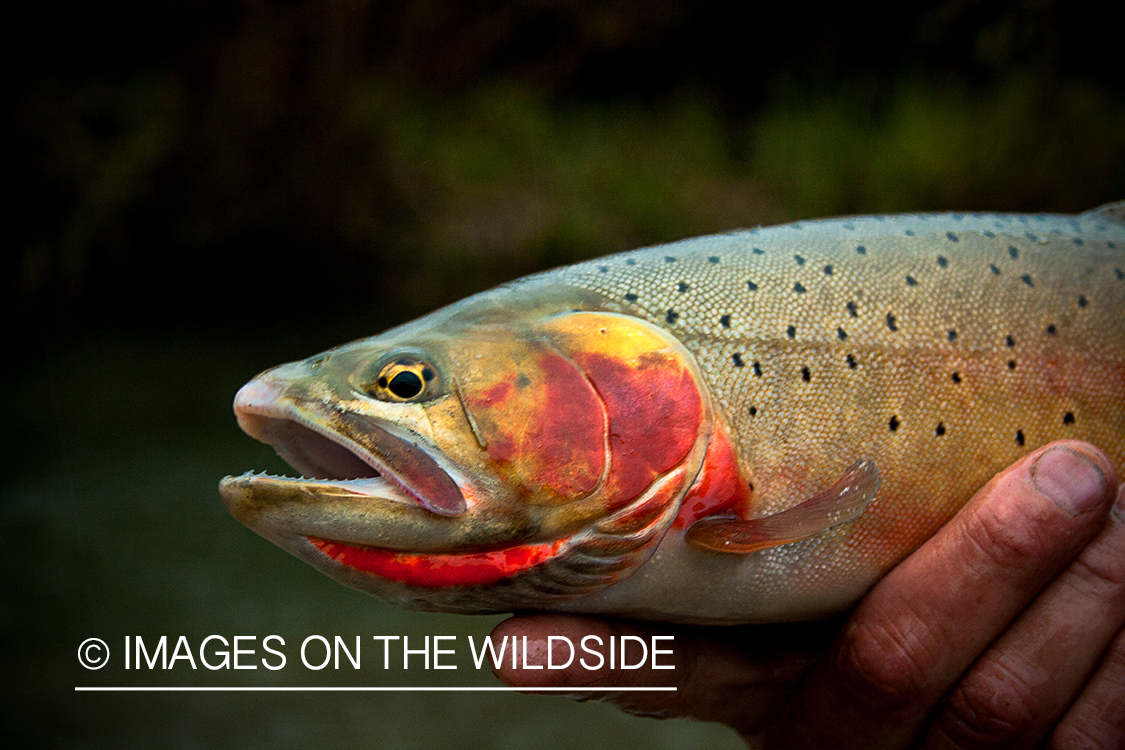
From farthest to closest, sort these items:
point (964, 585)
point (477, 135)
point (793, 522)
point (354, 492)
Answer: point (477, 135), point (964, 585), point (793, 522), point (354, 492)

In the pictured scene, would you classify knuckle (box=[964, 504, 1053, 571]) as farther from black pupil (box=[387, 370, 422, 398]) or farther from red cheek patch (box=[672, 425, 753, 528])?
black pupil (box=[387, 370, 422, 398])

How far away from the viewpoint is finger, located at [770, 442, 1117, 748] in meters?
0.91

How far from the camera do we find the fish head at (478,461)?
72 cm

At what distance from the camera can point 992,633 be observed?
0.97 meters

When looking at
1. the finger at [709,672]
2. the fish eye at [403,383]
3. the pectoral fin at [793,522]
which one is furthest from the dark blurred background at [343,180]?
the fish eye at [403,383]

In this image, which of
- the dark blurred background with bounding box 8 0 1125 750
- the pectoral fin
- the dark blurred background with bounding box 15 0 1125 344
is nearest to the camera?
the pectoral fin

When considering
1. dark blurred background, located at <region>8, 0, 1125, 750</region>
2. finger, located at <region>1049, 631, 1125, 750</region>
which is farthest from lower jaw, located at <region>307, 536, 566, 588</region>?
dark blurred background, located at <region>8, 0, 1125, 750</region>

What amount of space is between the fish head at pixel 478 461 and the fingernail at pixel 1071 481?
1.40 ft

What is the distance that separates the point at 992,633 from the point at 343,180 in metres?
3.63

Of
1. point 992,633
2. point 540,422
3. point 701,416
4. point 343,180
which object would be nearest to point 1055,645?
point 992,633

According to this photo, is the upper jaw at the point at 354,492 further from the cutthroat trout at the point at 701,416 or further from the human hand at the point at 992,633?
the human hand at the point at 992,633

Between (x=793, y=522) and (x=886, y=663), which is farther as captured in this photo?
(x=886, y=663)

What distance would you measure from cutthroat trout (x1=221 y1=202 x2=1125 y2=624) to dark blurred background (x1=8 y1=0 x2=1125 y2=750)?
255 cm

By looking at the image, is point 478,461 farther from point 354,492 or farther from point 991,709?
point 991,709
